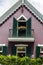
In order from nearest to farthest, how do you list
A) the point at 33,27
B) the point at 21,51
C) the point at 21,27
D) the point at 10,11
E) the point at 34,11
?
the point at 21,51 → the point at 21,27 → the point at 33,27 → the point at 34,11 → the point at 10,11

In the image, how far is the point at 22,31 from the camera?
36.2m

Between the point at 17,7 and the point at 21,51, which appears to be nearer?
the point at 21,51

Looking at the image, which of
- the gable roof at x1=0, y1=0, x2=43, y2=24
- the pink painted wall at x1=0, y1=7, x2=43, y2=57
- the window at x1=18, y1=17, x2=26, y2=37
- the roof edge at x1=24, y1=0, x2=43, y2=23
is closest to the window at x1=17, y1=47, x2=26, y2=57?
the window at x1=18, y1=17, x2=26, y2=37

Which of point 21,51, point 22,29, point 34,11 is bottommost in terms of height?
point 21,51

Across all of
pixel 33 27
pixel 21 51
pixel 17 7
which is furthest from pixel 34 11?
pixel 21 51

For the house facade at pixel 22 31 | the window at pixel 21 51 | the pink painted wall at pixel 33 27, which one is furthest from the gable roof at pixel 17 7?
the window at pixel 21 51

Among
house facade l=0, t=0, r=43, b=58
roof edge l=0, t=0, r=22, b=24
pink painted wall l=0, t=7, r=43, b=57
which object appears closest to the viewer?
house facade l=0, t=0, r=43, b=58

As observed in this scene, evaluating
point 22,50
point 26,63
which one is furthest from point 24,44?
point 26,63

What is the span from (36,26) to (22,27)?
4.28 ft

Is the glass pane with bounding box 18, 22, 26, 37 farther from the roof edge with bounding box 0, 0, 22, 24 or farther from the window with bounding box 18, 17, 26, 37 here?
the roof edge with bounding box 0, 0, 22, 24

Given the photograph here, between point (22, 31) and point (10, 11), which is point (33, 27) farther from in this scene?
point (10, 11)

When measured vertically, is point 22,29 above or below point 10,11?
below

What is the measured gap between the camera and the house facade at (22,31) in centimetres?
3572

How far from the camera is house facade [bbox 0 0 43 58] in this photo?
117ft
